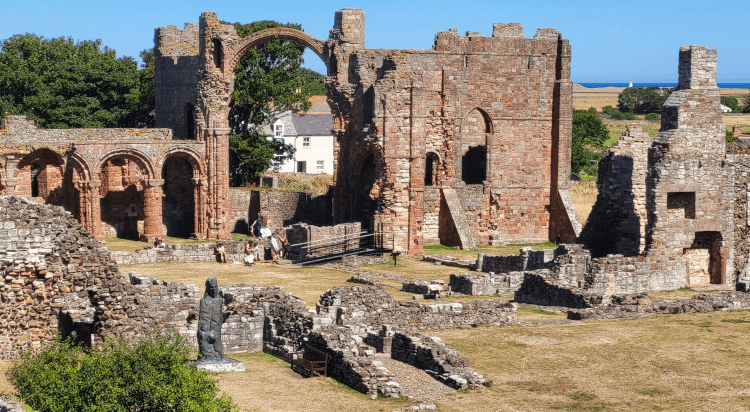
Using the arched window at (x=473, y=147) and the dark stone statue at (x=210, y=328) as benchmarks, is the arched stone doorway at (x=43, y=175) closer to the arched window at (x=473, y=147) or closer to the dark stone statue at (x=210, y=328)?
the arched window at (x=473, y=147)

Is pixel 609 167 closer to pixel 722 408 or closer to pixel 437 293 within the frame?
pixel 437 293

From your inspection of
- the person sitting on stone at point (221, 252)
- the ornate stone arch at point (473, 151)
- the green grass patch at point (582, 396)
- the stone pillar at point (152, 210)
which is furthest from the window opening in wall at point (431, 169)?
the green grass patch at point (582, 396)

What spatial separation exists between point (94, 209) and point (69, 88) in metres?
14.6

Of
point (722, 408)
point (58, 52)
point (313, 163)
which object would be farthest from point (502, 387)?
point (313, 163)

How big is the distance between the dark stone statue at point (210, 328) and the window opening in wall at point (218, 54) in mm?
25014

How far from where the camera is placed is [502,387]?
63.3 feet

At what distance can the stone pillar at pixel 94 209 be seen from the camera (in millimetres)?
41656

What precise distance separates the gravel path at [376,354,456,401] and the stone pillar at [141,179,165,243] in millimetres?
24085

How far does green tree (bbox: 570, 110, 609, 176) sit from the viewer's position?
73.6 metres

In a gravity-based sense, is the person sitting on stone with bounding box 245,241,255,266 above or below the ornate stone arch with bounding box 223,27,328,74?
below

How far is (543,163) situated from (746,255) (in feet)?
48.6

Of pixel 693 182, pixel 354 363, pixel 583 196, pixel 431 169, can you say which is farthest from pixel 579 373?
pixel 583 196

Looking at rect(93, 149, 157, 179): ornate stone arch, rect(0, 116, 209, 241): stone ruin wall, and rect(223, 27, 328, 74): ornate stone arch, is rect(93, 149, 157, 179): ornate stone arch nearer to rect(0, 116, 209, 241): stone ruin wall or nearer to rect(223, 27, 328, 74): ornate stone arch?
rect(0, 116, 209, 241): stone ruin wall

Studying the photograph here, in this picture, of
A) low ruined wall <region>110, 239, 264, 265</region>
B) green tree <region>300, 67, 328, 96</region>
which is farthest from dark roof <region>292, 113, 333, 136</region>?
low ruined wall <region>110, 239, 264, 265</region>
